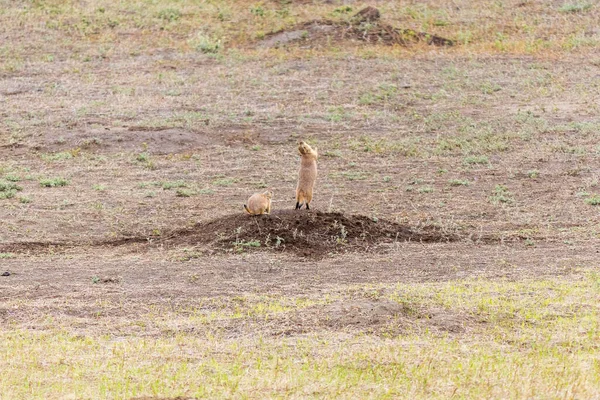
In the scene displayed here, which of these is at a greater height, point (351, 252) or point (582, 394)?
point (582, 394)

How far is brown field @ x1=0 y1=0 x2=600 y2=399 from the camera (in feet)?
28.4

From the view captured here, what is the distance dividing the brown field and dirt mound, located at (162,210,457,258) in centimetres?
4

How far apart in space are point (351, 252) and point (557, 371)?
5.73m

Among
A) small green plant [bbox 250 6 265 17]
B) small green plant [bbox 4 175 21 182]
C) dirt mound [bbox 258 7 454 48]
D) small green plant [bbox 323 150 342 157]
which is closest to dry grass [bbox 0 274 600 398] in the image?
small green plant [bbox 4 175 21 182]

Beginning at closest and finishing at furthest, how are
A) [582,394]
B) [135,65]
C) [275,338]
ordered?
[582,394] → [275,338] → [135,65]

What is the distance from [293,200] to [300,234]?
3.54 metres

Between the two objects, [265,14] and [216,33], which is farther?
[265,14]

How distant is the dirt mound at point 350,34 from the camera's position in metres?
30.0

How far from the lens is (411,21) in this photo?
32.9 m

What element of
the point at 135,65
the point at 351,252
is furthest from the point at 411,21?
the point at 351,252

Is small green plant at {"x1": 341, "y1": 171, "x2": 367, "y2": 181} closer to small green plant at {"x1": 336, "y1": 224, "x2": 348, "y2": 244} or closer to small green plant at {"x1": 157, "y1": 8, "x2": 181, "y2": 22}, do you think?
small green plant at {"x1": 336, "y1": 224, "x2": 348, "y2": 244}

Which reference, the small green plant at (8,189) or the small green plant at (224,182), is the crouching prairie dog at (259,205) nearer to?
the small green plant at (224,182)

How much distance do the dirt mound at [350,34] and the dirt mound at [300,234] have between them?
16126 millimetres

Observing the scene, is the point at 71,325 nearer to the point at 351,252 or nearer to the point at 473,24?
the point at 351,252
